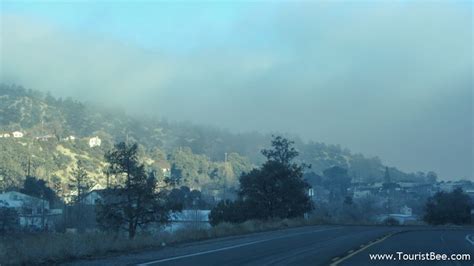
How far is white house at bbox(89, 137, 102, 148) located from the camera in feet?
433

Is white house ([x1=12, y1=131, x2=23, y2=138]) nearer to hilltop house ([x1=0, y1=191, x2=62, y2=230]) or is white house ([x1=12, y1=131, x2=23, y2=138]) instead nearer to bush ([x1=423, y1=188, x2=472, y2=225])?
hilltop house ([x1=0, y1=191, x2=62, y2=230])

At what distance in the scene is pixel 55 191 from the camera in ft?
260

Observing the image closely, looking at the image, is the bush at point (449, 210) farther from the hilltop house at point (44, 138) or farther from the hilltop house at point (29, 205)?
the hilltop house at point (44, 138)

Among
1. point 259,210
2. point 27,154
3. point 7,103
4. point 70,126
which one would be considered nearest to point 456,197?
point 259,210

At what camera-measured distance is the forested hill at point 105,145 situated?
105 metres

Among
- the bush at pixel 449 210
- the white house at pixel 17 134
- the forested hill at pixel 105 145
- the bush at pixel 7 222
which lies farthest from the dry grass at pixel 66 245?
the white house at pixel 17 134

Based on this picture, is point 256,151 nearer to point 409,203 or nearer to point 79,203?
point 409,203

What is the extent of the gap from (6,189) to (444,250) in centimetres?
5814

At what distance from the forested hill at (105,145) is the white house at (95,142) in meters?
1.06

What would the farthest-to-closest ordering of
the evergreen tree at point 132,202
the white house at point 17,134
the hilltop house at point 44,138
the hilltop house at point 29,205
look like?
the hilltop house at point 44,138, the white house at point 17,134, the hilltop house at point 29,205, the evergreen tree at point 132,202

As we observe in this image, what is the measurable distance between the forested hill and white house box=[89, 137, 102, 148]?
1.06 meters

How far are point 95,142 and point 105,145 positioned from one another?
5191 millimetres

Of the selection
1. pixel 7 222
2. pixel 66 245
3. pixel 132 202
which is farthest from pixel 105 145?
pixel 66 245

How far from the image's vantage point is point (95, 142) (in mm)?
135000
